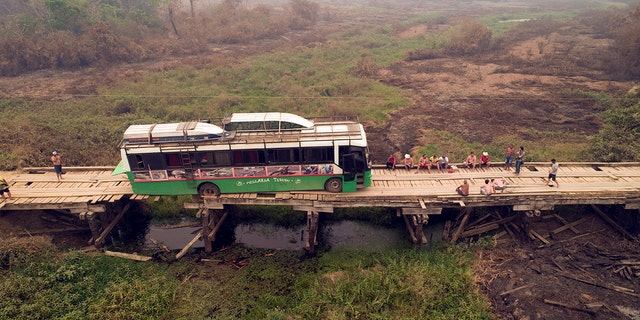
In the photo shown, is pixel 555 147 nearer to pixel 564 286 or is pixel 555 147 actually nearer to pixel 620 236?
pixel 620 236

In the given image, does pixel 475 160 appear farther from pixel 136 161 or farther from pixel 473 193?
pixel 136 161

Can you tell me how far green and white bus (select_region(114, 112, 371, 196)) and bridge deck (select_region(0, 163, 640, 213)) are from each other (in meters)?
0.80

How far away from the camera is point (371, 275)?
18.2 m

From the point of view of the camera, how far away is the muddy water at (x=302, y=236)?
71.0 ft

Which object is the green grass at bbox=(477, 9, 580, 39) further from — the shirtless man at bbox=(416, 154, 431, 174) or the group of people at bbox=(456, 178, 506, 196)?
the group of people at bbox=(456, 178, 506, 196)

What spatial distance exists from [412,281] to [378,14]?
9395 cm

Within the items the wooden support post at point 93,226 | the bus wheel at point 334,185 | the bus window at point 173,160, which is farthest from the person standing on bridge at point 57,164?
the bus wheel at point 334,185

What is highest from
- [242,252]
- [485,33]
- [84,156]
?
[485,33]

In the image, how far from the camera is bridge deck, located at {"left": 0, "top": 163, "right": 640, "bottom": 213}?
19094mm

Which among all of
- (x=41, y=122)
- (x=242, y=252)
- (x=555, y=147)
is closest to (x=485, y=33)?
(x=555, y=147)

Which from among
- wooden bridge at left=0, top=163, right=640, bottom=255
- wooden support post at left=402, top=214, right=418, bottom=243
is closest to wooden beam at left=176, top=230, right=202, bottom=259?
wooden bridge at left=0, top=163, right=640, bottom=255

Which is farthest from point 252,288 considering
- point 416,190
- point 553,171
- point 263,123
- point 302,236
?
point 553,171

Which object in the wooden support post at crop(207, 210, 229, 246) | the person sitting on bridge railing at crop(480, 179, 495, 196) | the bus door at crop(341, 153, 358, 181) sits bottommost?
the wooden support post at crop(207, 210, 229, 246)

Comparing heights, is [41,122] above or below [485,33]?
below
